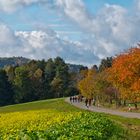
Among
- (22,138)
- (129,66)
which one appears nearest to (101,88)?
(129,66)

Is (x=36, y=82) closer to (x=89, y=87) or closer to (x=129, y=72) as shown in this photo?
(x=89, y=87)

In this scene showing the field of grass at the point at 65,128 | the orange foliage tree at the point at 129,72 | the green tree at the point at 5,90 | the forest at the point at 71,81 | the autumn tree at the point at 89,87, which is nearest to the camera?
the field of grass at the point at 65,128

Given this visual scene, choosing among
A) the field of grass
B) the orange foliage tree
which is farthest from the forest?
the field of grass

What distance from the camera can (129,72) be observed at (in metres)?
70.6

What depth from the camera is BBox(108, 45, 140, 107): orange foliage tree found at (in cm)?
6962

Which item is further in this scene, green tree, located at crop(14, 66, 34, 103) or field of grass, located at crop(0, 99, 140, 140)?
green tree, located at crop(14, 66, 34, 103)

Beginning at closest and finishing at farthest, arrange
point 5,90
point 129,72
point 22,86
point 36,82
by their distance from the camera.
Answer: point 129,72 → point 5,90 → point 22,86 → point 36,82

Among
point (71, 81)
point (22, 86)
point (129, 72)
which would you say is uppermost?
point (71, 81)

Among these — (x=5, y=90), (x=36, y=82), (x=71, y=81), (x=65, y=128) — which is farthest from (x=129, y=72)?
(x=71, y=81)

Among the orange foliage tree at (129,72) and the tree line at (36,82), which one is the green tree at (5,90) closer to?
the tree line at (36,82)

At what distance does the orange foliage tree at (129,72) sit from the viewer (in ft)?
228

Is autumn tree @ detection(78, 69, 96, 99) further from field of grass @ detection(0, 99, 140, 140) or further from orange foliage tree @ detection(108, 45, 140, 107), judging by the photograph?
field of grass @ detection(0, 99, 140, 140)

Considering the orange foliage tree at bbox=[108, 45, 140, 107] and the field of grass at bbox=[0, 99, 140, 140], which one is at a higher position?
the orange foliage tree at bbox=[108, 45, 140, 107]

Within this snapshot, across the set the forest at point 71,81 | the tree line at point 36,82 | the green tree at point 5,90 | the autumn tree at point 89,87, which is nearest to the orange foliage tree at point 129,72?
the forest at point 71,81
